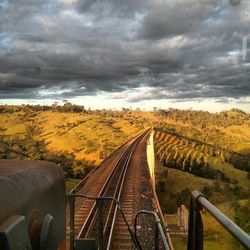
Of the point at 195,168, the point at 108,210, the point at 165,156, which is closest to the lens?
the point at 108,210

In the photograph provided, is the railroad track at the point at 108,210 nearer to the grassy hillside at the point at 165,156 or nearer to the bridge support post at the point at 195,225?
the bridge support post at the point at 195,225

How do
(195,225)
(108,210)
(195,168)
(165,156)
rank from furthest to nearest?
(165,156), (195,168), (108,210), (195,225)

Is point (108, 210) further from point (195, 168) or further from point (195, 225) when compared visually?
point (195, 168)

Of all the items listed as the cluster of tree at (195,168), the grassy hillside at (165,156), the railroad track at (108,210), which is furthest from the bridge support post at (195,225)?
the cluster of tree at (195,168)

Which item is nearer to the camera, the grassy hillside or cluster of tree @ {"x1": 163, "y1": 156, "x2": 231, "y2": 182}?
the grassy hillside

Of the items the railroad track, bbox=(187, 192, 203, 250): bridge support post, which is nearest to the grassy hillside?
the railroad track

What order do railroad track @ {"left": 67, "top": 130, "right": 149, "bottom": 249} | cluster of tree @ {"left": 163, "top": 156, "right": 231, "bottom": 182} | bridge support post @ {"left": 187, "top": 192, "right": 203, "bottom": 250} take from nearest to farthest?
1. bridge support post @ {"left": 187, "top": 192, "right": 203, "bottom": 250}
2. railroad track @ {"left": 67, "top": 130, "right": 149, "bottom": 249}
3. cluster of tree @ {"left": 163, "top": 156, "right": 231, "bottom": 182}

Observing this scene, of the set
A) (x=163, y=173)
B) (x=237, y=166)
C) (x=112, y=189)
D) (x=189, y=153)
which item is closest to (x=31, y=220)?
(x=112, y=189)

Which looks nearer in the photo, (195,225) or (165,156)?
(195,225)

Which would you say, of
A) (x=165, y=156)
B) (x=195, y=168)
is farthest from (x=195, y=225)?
(x=165, y=156)

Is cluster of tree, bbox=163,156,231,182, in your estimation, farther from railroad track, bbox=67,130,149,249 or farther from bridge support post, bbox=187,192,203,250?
bridge support post, bbox=187,192,203,250

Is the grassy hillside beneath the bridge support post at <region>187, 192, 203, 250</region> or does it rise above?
beneath

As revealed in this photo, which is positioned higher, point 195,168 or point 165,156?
point 165,156

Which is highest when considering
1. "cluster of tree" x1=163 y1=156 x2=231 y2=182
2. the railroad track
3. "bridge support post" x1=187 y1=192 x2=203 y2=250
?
"bridge support post" x1=187 y1=192 x2=203 y2=250
